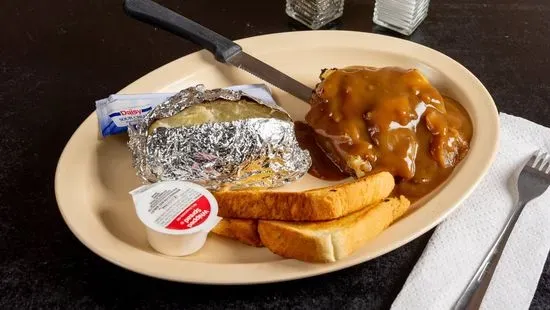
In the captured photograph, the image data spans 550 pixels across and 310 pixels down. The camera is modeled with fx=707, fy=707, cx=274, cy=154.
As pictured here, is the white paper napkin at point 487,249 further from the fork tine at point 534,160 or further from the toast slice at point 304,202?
the toast slice at point 304,202

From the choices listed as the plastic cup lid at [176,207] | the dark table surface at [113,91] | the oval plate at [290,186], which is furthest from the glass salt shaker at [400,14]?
the plastic cup lid at [176,207]

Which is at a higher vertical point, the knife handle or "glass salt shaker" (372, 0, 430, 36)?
the knife handle

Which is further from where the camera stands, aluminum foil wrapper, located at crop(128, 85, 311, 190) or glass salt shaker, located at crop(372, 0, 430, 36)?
glass salt shaker, located at crop(372, 0, 430, 36)

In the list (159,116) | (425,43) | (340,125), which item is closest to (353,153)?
(340,125)

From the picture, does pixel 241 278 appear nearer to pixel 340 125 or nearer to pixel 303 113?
pixel 340 125

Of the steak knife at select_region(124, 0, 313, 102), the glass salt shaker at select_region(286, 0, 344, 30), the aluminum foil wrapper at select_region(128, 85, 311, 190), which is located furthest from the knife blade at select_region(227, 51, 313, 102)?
the glass salt shaker at select_region(286, 0, 344, 30)

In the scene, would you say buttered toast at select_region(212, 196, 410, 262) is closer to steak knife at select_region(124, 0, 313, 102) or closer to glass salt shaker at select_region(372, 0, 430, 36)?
steak knife at select_region(124, 0, 313, 102)
